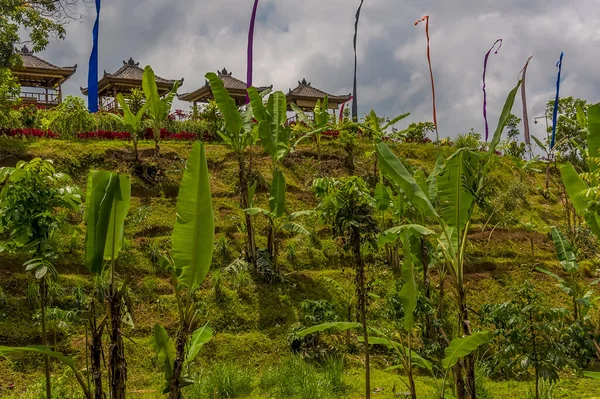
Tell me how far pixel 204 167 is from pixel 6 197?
1.63 m

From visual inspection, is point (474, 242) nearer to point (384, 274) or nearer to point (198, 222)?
point (384, 274)

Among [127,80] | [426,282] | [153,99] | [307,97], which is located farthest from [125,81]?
[426,282]

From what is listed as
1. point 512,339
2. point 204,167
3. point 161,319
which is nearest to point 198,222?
point 204,167

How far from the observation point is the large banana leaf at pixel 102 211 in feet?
12.2

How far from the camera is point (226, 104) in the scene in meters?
8.23

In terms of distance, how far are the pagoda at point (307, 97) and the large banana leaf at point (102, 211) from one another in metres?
23.0

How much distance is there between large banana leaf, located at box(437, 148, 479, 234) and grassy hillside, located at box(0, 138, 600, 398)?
73.4 inches

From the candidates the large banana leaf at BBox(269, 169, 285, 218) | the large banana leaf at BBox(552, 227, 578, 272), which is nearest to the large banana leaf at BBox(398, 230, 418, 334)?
the large banana leaf at BBox(552, 227, 578, 272)

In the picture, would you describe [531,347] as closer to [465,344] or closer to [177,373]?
[465,344]

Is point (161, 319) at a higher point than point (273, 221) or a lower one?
lower

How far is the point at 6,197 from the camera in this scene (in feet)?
13.4

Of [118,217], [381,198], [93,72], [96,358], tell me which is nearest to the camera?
[96,358]

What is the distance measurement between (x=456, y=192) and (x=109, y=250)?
293 centimetres

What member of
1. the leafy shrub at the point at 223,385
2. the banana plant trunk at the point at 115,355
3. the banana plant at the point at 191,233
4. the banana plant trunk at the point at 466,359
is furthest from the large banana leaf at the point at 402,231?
the leafy shrub at the point at 223,385
